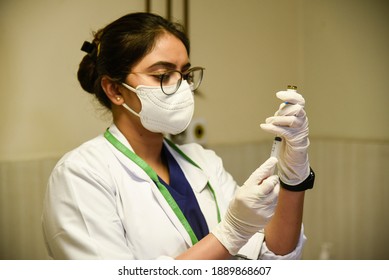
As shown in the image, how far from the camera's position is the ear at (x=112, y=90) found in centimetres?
109

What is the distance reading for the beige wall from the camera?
1.32m

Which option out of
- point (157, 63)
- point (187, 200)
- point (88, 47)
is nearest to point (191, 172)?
point (187, 200)

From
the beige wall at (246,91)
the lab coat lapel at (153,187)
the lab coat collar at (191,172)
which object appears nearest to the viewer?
the lab coat lapel at (153,187)

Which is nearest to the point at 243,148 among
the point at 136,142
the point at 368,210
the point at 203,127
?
the point at 203,127

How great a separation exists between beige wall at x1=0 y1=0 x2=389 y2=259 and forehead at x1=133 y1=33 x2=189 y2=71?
0.32m

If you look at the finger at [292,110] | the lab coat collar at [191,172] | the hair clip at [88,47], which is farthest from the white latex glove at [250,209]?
the hair clip at [88,47]

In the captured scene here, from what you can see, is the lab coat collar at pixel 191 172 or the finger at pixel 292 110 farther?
the lab coat collar at pixel 191 172

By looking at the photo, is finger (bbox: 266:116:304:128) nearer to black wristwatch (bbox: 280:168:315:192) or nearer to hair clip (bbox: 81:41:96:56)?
black wristwatch (bbox: 280:168:315:192)

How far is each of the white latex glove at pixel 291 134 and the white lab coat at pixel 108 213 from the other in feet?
0.70

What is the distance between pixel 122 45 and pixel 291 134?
0.48 meters

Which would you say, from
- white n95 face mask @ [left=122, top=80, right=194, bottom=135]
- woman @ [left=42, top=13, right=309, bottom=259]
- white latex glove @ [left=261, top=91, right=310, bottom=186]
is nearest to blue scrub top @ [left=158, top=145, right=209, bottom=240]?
woman @ [left=42, top=13, right=309, bottom=259]

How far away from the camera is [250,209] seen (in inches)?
34.8

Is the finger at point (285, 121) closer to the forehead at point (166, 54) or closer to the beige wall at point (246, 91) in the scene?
the forehead at point (166, 54)

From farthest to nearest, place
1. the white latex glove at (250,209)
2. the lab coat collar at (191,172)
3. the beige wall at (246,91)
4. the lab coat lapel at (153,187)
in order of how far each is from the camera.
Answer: the beige wall at (246,91)
the lab coat collar at (191,172)
the lab coat lapel at (153,187)
the white latex glove at (250,209)
